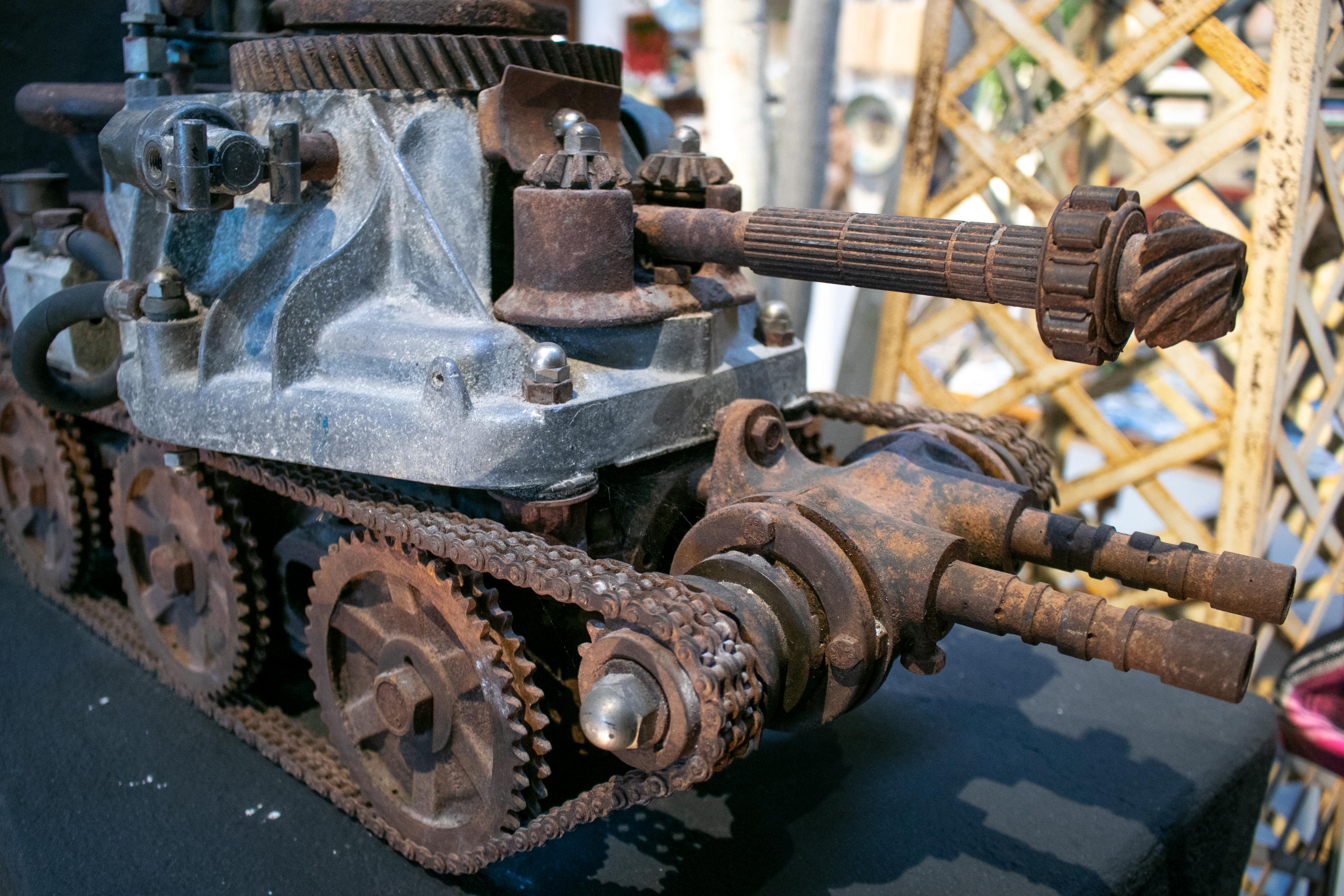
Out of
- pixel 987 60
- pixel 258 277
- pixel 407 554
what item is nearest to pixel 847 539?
pixel 407 554

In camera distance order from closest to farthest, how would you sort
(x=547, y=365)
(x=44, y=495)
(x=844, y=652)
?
(x=844, y=652)
(x=547, y=365)
(x=44, y=495)

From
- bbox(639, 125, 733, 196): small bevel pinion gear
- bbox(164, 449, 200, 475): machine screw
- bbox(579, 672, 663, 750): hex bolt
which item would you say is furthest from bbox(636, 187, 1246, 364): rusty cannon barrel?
bbox(164, 449, 200, 475): machine screw

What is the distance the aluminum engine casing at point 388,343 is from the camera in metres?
1.74

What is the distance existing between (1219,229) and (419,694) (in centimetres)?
207

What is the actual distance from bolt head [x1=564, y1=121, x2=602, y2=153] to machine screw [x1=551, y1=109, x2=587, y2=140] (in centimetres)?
6

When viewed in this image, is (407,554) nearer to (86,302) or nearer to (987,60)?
(86,302)

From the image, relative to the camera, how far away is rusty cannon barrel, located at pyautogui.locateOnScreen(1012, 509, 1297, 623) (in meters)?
1.55

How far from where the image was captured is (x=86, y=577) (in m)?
2.81

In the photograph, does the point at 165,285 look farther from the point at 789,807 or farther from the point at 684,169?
the point at 789,807

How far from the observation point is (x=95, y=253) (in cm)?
238

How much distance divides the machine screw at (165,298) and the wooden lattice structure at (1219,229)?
2055mm

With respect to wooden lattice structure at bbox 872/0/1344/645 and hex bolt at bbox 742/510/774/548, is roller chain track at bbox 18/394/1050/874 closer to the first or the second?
hex bolt at bbox 742/510/774/548

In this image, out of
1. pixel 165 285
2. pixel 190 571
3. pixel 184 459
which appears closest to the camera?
pixel 165 285

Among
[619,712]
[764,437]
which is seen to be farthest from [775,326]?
[619,712]
